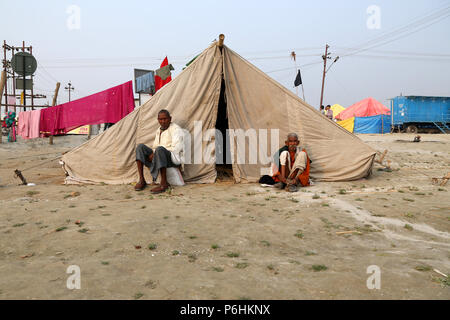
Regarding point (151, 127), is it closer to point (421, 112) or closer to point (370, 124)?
point (370, 124)

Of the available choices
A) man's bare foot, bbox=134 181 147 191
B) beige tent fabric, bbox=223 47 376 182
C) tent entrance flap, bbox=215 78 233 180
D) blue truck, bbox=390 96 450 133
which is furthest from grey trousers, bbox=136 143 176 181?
blue truck, bbox=390 96 450 133

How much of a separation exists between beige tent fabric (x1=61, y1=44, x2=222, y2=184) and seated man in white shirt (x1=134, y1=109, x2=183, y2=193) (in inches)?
12.7

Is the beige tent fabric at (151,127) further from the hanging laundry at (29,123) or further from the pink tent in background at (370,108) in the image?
the pink tent in background at (370,108)

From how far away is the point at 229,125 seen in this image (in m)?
5.35

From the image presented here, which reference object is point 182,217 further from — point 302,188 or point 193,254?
point 302,188

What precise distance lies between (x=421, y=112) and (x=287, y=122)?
19.3 m

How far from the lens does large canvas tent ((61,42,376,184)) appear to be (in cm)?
517

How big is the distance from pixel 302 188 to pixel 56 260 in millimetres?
3710

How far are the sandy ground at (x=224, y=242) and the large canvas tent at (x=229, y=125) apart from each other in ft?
1.68

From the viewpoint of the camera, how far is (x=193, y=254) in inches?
92.1

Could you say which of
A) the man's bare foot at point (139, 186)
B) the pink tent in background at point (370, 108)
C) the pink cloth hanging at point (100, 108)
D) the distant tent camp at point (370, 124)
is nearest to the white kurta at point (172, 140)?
the man's bare foot at point (139, 186)

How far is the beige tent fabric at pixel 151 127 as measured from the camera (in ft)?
16.9

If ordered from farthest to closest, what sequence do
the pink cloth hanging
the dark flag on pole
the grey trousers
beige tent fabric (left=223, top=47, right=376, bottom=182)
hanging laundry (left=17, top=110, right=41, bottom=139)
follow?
the dark flag on pole
hanging laundry (left=17, top=110, right=41, bottom=139)
the pink cloth hanging
beige tent fabric (left=223, top=47, right=376, bottom=182)
the grey trousers

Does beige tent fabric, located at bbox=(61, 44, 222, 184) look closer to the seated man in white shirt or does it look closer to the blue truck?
the seated man in white shirt
